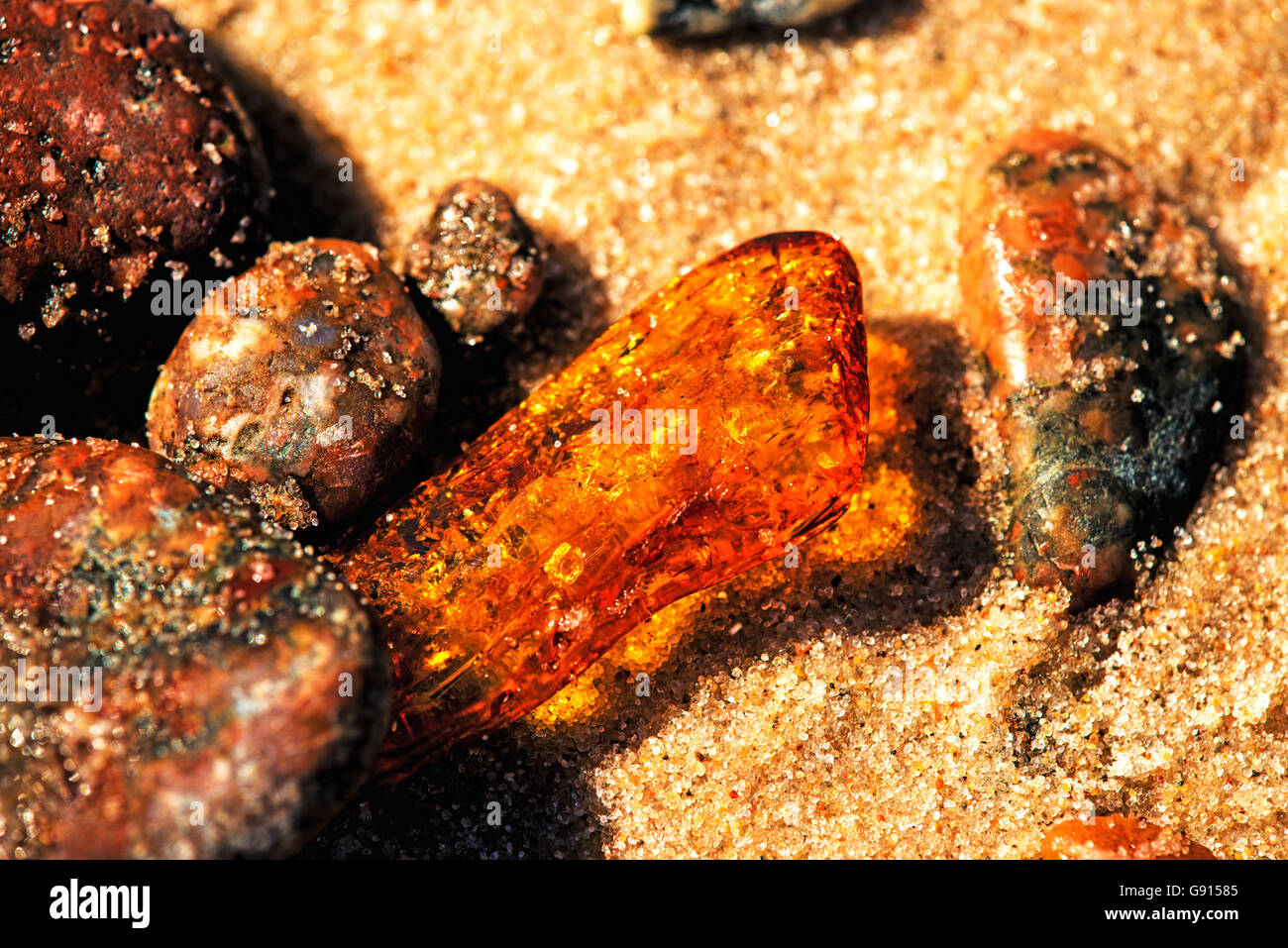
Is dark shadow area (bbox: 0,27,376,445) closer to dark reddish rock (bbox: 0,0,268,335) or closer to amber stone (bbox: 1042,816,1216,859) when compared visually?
dark reddish rock (bbox: 0,0,268,335)

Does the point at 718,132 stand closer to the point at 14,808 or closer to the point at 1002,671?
the point at 1002,671

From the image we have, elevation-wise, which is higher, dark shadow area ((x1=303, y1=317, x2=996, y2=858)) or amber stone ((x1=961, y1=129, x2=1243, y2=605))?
amber stone ((x1=961, y1=129, x2=1243, y2=605))

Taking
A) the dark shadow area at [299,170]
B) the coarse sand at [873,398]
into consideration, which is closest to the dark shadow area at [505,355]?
the coarse sand at [873,398]

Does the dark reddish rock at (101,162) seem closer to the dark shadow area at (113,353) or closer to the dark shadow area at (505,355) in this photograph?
the dark shadow area at (113,353)

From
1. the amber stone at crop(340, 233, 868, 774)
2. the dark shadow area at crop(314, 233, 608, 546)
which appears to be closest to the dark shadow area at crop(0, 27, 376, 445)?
the dark shadow area at crop(314, 233, 608, 546)
